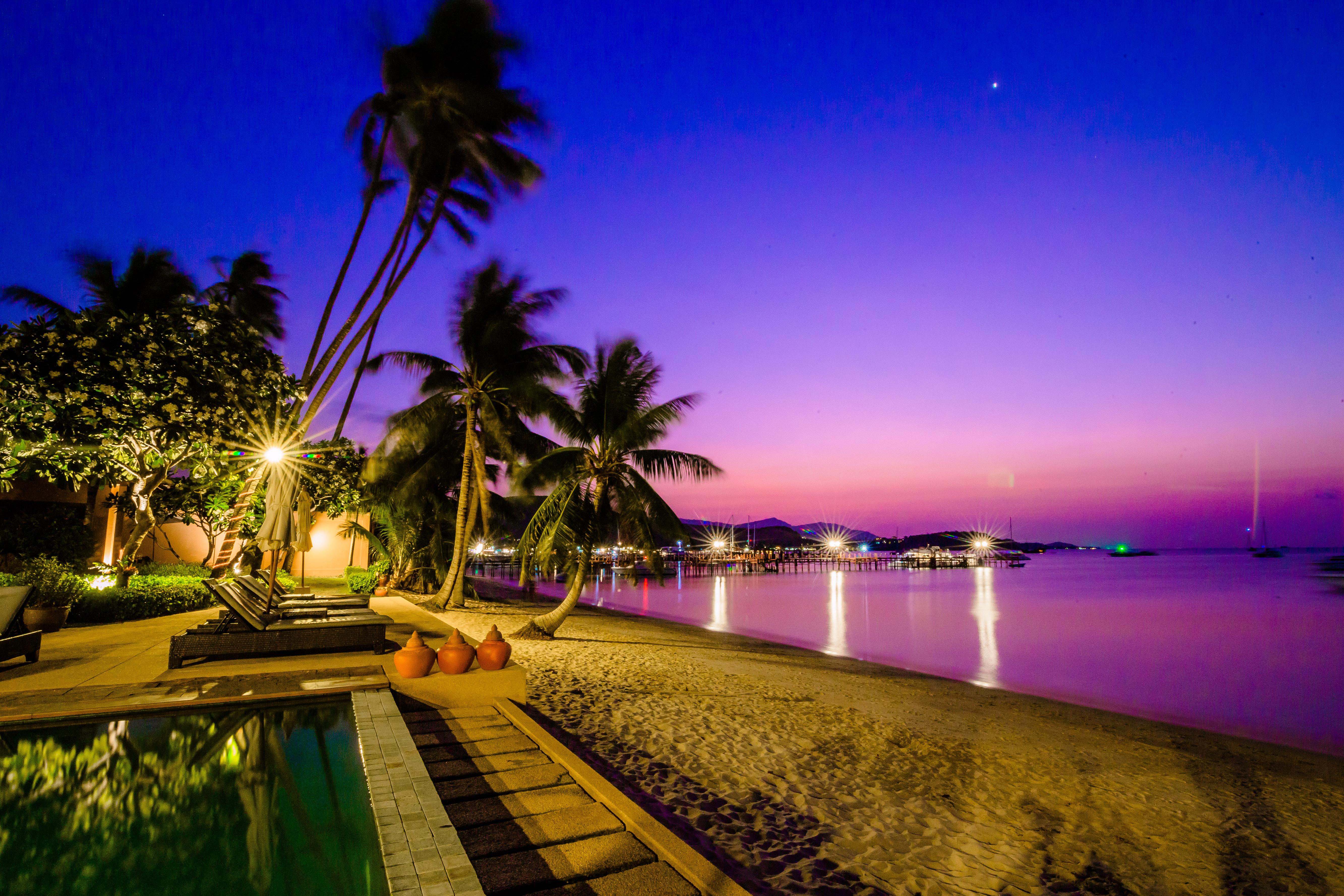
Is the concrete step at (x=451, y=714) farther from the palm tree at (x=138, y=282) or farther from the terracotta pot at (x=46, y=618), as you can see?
the palm tree at (x=138, y=282)

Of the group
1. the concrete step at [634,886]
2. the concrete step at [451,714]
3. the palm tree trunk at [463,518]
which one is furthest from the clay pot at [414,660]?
the palm tree trunk at [463,518]

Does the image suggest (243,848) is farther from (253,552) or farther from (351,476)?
(253,552)

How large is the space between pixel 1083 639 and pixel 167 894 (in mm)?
25857

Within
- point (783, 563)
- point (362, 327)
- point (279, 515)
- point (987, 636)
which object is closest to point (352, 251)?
point (362, 327)

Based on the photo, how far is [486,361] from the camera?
15.8 m

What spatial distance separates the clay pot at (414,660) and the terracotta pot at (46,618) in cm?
622

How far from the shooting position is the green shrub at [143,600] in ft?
34.0

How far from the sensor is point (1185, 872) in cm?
464

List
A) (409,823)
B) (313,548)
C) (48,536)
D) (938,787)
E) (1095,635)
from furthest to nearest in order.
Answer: (1095,635), (313,548), (48,536), (938,787), (409,823)

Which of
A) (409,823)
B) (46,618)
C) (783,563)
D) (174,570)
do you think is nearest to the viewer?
(409,823)

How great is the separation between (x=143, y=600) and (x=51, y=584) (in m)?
1.79

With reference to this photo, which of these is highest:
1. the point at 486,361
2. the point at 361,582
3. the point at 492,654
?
the point at 486,361

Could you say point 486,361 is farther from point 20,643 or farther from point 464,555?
point 20,643

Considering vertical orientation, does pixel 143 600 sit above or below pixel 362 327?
below
